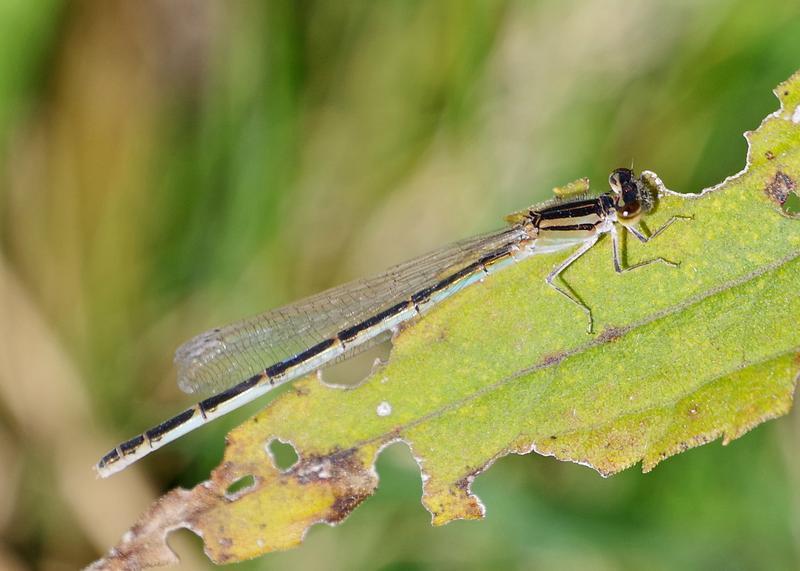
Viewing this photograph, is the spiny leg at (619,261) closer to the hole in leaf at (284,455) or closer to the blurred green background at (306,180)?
the blurred green background at (306,180)

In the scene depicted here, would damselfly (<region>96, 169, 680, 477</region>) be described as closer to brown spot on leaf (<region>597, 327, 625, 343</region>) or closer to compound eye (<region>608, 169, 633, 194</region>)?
compound eye (<region>608, 169, 633, 194</region>)

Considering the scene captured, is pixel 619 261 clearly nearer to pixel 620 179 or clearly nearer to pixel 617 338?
pixel 617 338

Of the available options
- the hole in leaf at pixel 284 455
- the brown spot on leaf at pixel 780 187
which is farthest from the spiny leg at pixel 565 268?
the hole in leaf at pixel 284 455

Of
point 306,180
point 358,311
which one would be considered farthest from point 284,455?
point 306,180

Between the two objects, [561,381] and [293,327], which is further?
[293,327]

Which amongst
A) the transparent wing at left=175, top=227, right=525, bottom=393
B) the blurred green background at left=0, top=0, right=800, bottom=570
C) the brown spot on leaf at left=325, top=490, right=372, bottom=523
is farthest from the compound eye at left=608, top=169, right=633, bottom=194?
the brown spot on leaf at left=325, top=490, right=372, bottom=523
